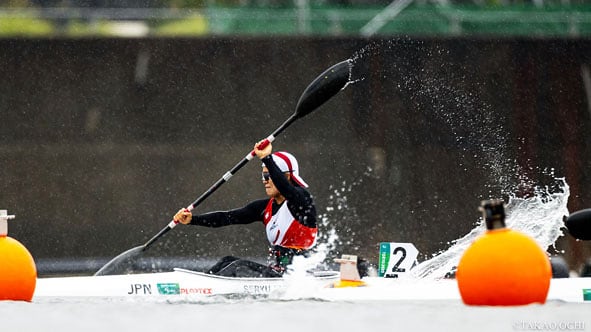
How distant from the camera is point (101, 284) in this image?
741 cm

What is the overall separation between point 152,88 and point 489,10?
4270 mm

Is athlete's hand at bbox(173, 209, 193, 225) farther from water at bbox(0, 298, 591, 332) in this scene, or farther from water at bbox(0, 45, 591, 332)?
water at bbox(0, 298, 591, 332)

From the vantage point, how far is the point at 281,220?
7406 mm

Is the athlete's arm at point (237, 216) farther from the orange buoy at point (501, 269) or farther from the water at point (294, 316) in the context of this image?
the orange buoy at point (501, 269)

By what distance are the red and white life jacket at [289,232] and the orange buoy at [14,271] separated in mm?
2477

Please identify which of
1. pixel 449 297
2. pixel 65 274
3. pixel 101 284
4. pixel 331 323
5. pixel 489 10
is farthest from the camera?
pixel 489 10

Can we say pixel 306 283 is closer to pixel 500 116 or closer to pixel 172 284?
pixel 172 284

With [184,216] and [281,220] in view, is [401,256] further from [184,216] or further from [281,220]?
[184,216]

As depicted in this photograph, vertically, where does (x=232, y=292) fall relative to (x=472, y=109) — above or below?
below

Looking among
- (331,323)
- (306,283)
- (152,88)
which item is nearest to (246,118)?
(152,88)

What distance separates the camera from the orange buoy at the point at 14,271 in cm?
504

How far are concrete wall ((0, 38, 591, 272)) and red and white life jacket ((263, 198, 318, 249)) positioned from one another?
4333 millimetres

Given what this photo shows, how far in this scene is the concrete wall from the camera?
1189 centimetres

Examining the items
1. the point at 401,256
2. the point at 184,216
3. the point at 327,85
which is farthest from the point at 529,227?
the point at 184,216
